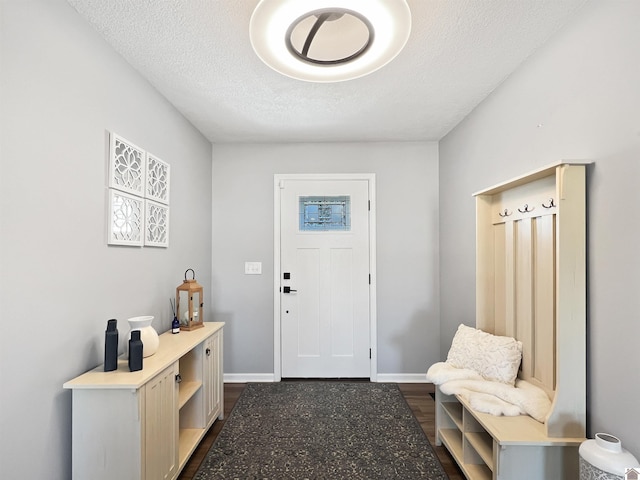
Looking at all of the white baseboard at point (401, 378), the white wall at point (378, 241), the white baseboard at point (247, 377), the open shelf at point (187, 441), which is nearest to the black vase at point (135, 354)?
the open shelf at point (187, 441)

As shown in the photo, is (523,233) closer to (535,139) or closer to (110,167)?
(535,139)

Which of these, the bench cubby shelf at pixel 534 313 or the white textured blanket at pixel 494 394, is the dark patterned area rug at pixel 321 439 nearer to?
the bench cubby shelf at pixel 534 313

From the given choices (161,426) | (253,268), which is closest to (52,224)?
(161,426)

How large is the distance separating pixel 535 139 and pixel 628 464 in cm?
152

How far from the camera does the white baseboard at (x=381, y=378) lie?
3258 millimetres

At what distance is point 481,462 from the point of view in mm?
1822

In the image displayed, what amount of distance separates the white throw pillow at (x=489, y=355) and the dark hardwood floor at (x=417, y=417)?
0.59m

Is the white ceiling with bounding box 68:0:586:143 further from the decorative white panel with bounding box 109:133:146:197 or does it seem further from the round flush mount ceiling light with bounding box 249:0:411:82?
the decorative white panel with bounding box 109:133:146:197

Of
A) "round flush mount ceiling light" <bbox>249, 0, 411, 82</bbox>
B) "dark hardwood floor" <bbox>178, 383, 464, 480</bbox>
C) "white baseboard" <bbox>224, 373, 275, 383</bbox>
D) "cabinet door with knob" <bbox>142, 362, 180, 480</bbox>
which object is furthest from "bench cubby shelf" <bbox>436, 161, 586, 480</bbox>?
"white baseboard" <bbox>224, 373, 275, 383</bbox>

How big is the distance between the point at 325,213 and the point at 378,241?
62 cm

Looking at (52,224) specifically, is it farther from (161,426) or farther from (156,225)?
(161,426)

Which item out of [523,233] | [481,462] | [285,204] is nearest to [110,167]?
[285,204]

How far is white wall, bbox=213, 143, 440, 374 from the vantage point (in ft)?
10.7

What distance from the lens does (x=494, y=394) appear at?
171 cm
